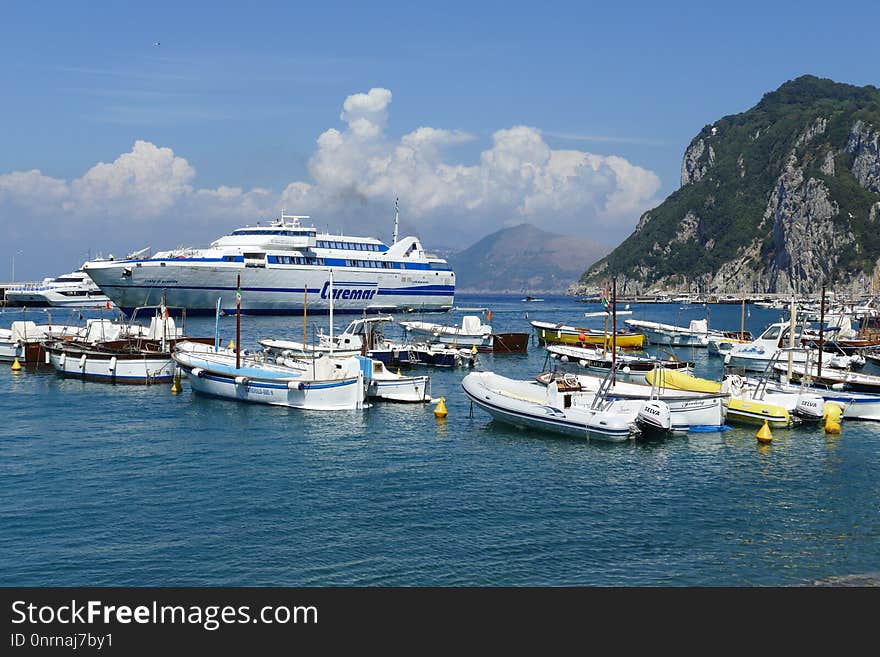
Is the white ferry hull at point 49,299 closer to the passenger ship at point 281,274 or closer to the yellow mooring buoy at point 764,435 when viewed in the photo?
the passenger ship at point 281,274

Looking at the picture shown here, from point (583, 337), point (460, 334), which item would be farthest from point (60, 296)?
point (583, 337)

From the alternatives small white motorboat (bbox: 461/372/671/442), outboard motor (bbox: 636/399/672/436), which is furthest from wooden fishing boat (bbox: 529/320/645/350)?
outboard motor (bbox: 636/399/672/436)

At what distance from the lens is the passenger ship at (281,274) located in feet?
372

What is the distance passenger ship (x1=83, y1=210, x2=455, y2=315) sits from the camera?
11344 centimetres

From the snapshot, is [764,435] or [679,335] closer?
[764,435]

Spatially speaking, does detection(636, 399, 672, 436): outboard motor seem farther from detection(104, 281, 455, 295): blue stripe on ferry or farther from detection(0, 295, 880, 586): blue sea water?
detection(104, 281, 455, 295): blue stripe on ferry

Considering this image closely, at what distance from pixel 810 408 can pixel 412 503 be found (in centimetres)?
Result: 2203

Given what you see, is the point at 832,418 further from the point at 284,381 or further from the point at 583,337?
the point at 583,337

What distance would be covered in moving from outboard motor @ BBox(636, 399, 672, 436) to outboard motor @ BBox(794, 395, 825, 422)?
748 centimetres

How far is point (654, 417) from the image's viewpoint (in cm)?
3628
